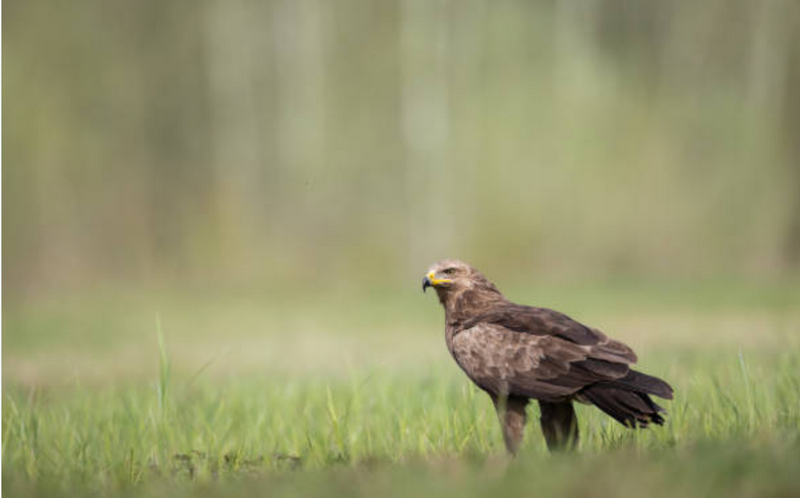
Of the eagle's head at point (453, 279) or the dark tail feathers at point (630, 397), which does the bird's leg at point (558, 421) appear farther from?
the eagle's head at point (453, 279)

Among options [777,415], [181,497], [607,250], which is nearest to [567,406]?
[777,415]

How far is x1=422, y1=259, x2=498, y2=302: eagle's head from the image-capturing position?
4344 mm

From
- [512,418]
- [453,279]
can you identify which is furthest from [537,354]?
[453,279]

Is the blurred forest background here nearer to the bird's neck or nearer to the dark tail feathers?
the bird's neck

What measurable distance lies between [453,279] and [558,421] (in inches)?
36.7

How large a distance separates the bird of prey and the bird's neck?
4 cm

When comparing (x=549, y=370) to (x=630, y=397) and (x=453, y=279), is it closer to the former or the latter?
(x=630, y=397)


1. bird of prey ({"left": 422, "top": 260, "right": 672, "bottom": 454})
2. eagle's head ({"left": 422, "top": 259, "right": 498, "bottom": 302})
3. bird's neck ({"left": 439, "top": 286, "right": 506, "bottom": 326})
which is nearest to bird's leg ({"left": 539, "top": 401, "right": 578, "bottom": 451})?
bird of prey ({"left": 422, "top": 260, "right": 672, "bottom": 454})

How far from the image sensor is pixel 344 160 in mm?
19953

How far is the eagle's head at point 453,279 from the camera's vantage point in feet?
14.3

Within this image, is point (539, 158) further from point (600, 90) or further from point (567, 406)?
point (567, 406)

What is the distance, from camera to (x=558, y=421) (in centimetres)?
396

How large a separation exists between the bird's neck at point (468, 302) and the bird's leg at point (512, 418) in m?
0.51

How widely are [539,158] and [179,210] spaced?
8988 millimetres
